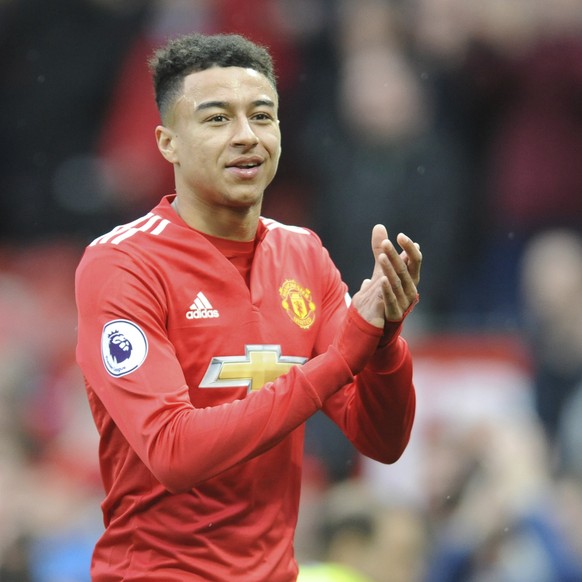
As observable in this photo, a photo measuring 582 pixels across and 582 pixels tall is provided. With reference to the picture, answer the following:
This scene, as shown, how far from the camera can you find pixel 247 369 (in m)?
4.02

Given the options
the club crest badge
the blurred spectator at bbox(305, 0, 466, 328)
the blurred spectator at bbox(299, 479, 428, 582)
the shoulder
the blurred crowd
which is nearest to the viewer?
the club crest badge

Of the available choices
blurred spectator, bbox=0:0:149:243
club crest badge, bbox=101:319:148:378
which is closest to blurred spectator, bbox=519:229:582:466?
blurred spectator, bbox=0:0:149:243

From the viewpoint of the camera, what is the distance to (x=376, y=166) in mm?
8242

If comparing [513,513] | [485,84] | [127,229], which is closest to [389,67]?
[485,84]

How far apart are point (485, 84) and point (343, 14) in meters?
1.06

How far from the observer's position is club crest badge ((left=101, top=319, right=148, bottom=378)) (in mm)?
3836

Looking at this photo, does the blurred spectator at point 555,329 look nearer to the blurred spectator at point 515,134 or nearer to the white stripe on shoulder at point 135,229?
the blurred spectator at point 515,134

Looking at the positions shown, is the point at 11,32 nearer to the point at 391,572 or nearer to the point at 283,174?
the point at 283,174

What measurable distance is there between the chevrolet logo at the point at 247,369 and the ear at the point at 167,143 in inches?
23.6

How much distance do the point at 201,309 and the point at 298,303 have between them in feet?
1.14

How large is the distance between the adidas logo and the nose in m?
0.42

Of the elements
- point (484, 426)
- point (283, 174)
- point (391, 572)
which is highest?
point (283, 174)

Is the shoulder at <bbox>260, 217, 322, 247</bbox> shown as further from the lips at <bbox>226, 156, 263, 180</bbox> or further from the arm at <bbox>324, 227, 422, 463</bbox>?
the arm at <bbox>324, 227, 422, 463</bbox>

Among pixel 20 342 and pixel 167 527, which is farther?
pixel 20 342
